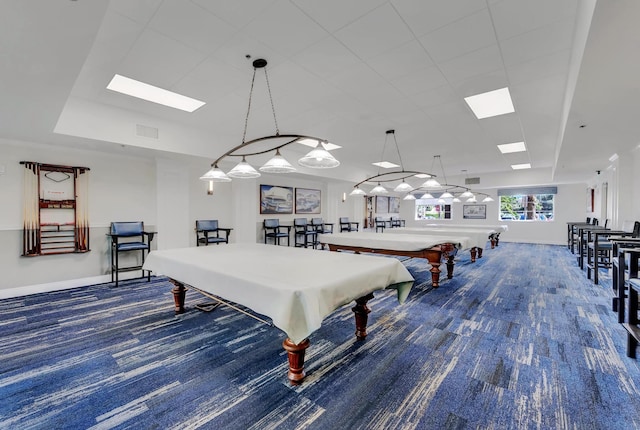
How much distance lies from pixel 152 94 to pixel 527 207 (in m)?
13.1

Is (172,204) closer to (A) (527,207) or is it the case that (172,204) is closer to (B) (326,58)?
(B) (326,58)

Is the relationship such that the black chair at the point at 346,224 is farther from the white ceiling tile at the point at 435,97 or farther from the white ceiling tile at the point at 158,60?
the white ceiling tile at the point at 158,60

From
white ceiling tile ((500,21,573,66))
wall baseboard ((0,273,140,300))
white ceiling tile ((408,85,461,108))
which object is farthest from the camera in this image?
wall baseboard ((0,273,140,300))

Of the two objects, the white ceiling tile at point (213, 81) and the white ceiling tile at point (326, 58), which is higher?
the white ceiling tile at point (326, 58)

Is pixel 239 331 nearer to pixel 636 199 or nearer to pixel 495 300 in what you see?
pixel 495 300

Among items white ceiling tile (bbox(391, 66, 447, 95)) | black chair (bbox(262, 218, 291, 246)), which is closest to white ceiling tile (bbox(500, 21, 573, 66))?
white ceiling tile (bbox(391, 66, 447, 95))

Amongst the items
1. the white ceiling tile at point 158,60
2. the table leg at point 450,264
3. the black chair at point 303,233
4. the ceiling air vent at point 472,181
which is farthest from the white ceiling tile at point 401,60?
the ceiling air vent at point 472,181

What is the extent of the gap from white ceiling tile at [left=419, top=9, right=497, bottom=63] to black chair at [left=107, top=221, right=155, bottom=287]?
5.15 metres

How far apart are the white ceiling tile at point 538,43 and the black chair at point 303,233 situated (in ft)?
20.7

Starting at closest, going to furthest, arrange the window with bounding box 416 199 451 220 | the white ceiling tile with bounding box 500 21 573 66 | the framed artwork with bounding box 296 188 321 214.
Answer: the white ceiling tile with bounding box 500 21 573 66 < the framed artwork with bounding box 296 188 321 214 < the window with bounding box 416 199 451 220

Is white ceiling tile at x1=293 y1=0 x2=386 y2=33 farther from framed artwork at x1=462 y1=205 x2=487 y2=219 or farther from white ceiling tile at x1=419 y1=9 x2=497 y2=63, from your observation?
framed artwork at x1=462 y1=205 x2=487 y2=219

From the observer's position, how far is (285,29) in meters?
2.47

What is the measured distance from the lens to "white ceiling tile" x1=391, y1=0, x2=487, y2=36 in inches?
84.8

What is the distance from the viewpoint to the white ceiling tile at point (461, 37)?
2357 millimetres
